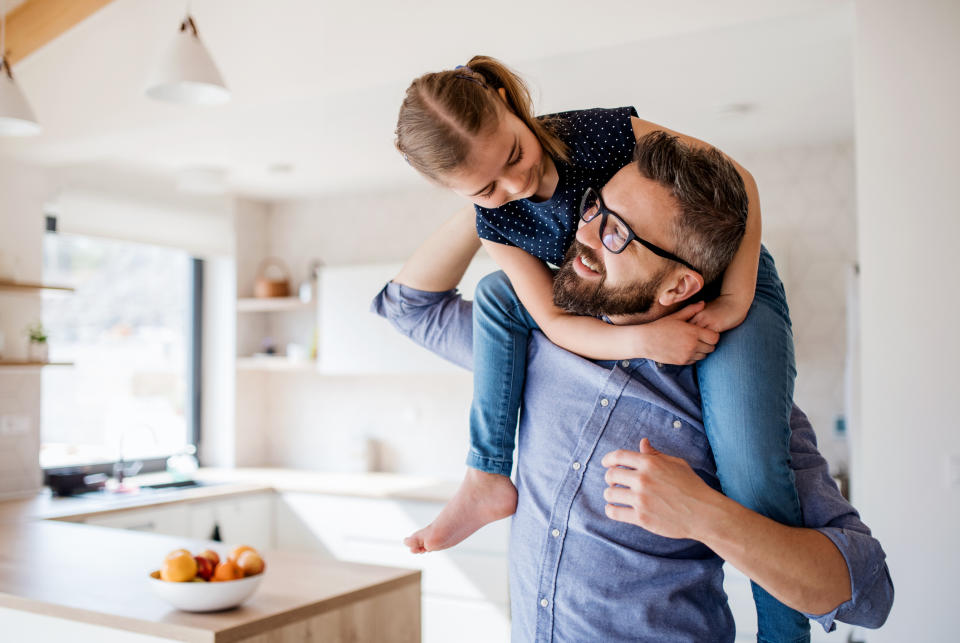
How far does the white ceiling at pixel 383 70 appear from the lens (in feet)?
8.85

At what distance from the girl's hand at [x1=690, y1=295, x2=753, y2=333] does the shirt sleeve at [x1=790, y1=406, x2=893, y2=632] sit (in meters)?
0.18

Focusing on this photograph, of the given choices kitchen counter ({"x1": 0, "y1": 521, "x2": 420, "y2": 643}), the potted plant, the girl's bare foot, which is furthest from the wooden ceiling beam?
the girl's bare foot

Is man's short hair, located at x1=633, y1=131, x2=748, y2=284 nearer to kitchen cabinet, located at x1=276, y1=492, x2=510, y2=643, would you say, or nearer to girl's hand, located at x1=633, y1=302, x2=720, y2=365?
girl's hand, located at x1=633, y1=302, x2=720, y2=365

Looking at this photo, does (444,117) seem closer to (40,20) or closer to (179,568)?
(179,568)

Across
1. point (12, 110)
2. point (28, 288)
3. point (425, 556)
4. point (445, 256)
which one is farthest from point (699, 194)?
point (28, 288)

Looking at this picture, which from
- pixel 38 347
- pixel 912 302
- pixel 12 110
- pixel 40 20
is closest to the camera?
pixel 912 302

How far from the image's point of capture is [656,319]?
117cm

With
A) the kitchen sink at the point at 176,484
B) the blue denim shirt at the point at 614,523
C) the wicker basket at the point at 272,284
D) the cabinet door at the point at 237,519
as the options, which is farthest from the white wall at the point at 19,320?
the blue denim shirt at the point at 614,523

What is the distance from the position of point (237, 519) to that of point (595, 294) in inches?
150

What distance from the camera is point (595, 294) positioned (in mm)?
1171

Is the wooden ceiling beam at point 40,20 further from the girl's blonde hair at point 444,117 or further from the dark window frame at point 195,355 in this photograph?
the girl's blonde hair at point 444,117

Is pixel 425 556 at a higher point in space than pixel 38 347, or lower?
lower

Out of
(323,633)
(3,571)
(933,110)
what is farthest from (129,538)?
(933,110)

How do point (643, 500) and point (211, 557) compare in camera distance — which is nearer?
point (643, 500)
